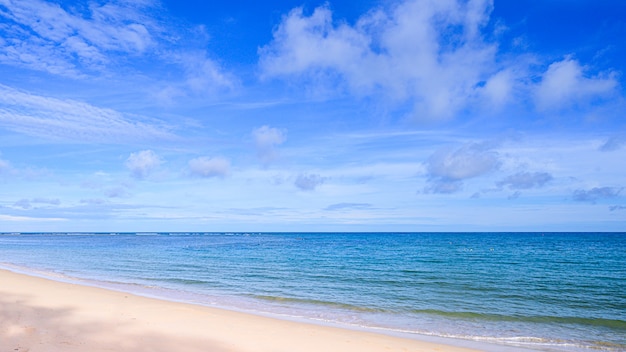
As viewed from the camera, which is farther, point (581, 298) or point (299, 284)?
point (299, 284)

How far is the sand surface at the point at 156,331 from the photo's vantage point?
9.17 meters

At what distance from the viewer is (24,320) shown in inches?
437

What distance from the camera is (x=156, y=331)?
34.4ft

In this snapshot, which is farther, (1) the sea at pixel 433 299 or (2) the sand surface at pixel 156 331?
(1) the sea at pixel 433 299

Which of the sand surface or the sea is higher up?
the sand surface

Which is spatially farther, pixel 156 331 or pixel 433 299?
pixel 433 299

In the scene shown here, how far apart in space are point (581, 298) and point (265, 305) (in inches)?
572

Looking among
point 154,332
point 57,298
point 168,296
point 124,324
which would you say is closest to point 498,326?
point 154,332

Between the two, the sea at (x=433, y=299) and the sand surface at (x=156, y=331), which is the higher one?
the sand surface at (x=156, y=331)

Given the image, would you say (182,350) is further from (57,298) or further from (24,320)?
(57,298)

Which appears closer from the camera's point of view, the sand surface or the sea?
the sand surface

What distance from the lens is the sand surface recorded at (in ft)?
30.1

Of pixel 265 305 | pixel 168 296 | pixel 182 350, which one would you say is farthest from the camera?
pixel 168 296

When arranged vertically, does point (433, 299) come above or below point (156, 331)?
below
